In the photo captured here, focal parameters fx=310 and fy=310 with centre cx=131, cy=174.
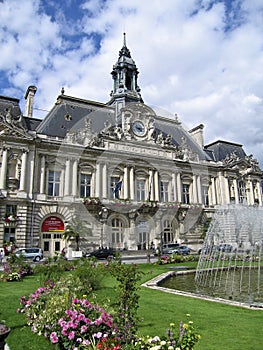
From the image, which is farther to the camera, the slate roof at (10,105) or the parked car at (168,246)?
the parked car at (168,246)

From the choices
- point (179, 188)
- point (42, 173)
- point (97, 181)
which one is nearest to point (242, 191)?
point (179, 188)

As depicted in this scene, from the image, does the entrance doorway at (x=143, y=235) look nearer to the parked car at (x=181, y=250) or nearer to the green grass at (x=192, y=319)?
the parked car at (x=181, y=250)

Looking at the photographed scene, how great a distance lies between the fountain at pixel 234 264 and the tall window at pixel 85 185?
16264 mm

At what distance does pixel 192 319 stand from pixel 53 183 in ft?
100

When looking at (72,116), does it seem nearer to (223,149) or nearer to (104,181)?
(104,181)

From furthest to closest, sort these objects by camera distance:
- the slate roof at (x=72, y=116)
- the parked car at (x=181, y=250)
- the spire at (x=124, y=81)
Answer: the spire at (x=124, y=81) < the slate roof at (x=72, y=116) < the parked car at (x=181, y=250)

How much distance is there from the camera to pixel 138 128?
43.4 meters

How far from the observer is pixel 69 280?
9453mm

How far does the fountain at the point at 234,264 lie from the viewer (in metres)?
13.6

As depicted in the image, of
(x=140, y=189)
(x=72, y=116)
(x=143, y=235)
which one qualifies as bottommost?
(x=143, y=235)

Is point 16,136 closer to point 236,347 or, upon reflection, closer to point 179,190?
point 179,190

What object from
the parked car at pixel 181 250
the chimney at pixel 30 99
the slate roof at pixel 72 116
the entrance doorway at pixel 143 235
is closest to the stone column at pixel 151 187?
the entrance doorway at pixel 143 235

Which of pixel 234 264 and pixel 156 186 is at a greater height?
pixel 156 186

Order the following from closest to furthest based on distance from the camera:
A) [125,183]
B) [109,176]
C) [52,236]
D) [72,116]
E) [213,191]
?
1. [52,236]
2. [109,176]
3. [125,183]
4. [72,116]
5. [213,191]
